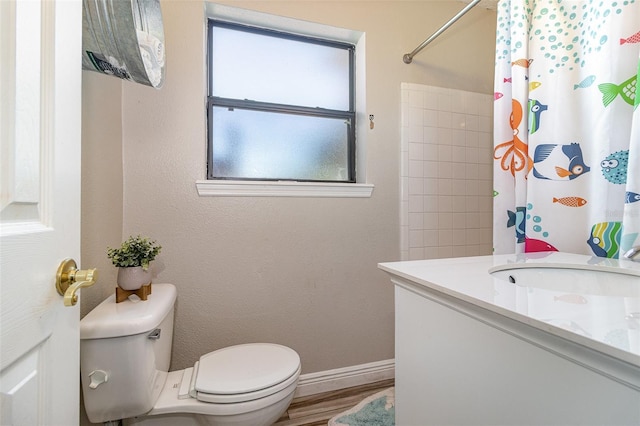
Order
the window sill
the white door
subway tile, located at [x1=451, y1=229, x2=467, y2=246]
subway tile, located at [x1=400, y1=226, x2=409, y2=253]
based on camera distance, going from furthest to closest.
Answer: subway tile, located at [x1=451, y1=229, x2=467, y2=246] < subway tile, located at [x1=400, y1=226, x2=409, y2=253] < the window sill < the white door

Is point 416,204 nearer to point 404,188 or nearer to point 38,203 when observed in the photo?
point 404,188

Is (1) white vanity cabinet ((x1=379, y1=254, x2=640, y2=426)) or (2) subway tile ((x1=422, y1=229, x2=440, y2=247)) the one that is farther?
(2) subway tile ((x1=422, y1=229, x2=440, y2=247))

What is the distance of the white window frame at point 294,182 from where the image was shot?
136cm

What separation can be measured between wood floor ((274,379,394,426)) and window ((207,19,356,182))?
1.18 metres

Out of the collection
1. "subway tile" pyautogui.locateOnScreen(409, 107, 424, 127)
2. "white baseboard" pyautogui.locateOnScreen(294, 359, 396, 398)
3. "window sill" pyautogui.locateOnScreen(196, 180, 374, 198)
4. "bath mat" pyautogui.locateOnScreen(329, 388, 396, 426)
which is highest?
"subway tile" pyautogui.locateOnScreen(409, 107, 424, 127)

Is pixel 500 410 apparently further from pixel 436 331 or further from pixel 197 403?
pixel 197 403

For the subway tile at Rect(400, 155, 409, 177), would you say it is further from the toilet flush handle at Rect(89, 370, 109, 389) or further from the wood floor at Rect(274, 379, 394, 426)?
the toilet flush handle at Rect(89, 370, 109, 389)

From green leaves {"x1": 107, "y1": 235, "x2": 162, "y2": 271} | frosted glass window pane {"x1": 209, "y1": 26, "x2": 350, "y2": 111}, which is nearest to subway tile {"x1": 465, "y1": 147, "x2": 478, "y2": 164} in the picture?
frosted glass window pane {"x1": 209, "y1": 26, "x2": 350, "y2": 111}

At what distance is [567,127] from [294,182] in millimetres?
1214

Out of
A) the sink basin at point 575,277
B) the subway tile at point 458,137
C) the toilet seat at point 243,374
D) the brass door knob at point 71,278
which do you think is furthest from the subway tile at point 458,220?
the brass door knob at point 71,278

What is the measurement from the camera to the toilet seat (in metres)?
0.90

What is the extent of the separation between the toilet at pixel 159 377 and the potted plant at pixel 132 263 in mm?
66

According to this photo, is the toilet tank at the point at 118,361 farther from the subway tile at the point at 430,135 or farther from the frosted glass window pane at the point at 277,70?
the subway tile at the point at 430,135

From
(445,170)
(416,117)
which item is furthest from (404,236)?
(416,117)
